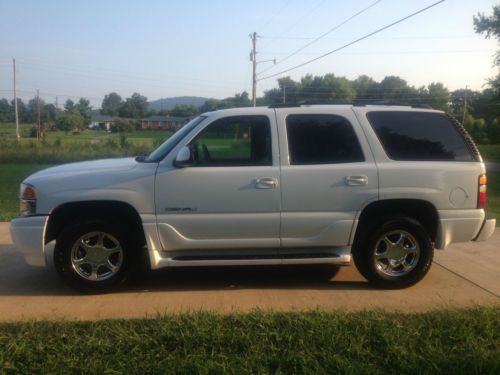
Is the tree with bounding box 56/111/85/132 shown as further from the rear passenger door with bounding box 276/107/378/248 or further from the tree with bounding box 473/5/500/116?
the rear passenger door with bounding box 276/107/378/248

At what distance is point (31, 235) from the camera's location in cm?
515

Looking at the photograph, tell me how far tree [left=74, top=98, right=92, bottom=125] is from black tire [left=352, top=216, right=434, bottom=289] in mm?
82090

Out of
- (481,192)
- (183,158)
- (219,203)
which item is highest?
(183,158)

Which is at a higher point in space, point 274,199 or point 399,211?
point 274,199

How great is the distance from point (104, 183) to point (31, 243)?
3.05 ft

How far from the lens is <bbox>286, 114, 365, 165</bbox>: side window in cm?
538

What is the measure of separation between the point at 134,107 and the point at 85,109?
12392mm

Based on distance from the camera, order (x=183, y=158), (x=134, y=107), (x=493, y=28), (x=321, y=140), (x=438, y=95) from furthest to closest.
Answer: (x=438, y=95), (x=134, y=107), (x=493, y=28), (x=321, y=140), (x=183, y=158)

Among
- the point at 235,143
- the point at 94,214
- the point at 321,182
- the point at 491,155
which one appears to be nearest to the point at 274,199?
the point at 321,182

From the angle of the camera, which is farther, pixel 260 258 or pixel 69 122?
pixel 69 122

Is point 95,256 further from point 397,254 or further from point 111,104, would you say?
point 111,104

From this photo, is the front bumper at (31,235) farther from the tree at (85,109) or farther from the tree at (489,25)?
the tree at (85,109)

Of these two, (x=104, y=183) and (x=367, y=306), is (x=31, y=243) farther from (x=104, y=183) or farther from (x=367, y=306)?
(x=367, y=306)

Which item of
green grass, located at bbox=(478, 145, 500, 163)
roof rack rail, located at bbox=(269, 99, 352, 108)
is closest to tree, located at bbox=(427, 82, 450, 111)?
green grass, located at bbox=(478, 145, 500, 163)
